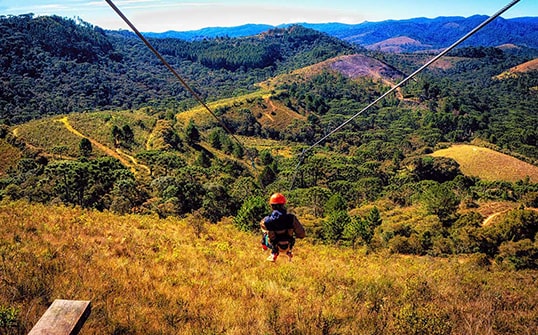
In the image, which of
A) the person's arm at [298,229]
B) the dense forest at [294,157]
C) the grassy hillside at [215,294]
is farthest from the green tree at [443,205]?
the person's arm at [298,229]

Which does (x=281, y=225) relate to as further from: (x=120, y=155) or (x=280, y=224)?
(x=120, y=155)

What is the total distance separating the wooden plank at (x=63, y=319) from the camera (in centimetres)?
348

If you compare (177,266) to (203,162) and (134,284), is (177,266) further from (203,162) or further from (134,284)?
(203,162)

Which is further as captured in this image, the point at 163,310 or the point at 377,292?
the point at 377,292

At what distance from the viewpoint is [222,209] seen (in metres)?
45.4

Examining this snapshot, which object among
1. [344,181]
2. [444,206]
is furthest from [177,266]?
[344,181]

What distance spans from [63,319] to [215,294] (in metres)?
3.61

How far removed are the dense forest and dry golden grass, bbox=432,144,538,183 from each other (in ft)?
14.8

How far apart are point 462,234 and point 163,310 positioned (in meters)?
32.0

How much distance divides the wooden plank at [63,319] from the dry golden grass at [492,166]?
343ft

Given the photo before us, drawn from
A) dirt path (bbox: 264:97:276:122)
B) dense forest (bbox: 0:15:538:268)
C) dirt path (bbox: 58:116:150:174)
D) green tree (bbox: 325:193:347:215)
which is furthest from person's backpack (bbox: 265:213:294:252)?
dirt path (bbox: 264:97:276:122)

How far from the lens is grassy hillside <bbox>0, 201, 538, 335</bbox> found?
5500 mm

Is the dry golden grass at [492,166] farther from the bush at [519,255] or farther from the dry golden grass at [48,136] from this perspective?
the dry golden grass at [48,136]

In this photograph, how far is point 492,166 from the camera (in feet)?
313
